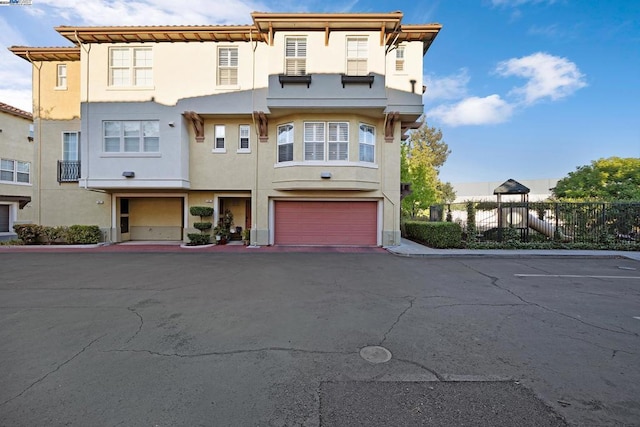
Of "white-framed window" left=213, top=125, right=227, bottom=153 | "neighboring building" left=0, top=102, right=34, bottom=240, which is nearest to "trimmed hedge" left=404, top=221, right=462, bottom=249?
"white-framed window" left=213, top=125, right=227, bottom=153

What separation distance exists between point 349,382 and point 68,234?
17.0 metres

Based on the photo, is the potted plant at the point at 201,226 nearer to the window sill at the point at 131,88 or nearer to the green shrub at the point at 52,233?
the window sill at the point at 131,88

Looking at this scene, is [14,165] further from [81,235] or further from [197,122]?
[197,122]

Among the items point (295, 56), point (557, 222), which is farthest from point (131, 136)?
point (557, 222)

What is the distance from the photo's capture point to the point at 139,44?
→ 13594 millimetres

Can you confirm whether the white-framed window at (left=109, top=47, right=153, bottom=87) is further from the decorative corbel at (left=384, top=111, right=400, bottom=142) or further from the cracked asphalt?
the decorative corbel at (left=384, top=111, right=400, bottom=142)

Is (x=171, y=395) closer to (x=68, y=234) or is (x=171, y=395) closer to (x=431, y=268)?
(x=431, y=268)

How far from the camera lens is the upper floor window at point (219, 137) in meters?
14.2

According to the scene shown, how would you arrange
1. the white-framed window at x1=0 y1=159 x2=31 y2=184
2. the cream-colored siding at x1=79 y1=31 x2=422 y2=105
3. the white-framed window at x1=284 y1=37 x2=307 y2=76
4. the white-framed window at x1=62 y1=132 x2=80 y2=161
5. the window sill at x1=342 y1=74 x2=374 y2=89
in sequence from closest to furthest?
the window sill at x1=342 y1=74 x2=374 y2=89 < the white-framed window at x1=284 y1=37 x2=307 y2=76 < the cream-colored siding at x1=79 y1=31 x2=422 y2=105 < the white-framed window at x1=62 y1=132 x2=80 y2=161 < the white-framed window at x1=0 y1=159 x2=31 y2=184

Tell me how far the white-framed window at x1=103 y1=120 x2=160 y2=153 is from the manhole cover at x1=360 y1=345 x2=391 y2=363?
45.5 feet

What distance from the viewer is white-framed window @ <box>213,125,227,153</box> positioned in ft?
46.4

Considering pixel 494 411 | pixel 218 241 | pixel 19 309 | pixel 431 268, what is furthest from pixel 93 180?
pixel 494 411

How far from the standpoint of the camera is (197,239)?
13.9 meters

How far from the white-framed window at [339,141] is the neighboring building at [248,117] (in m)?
0.07
